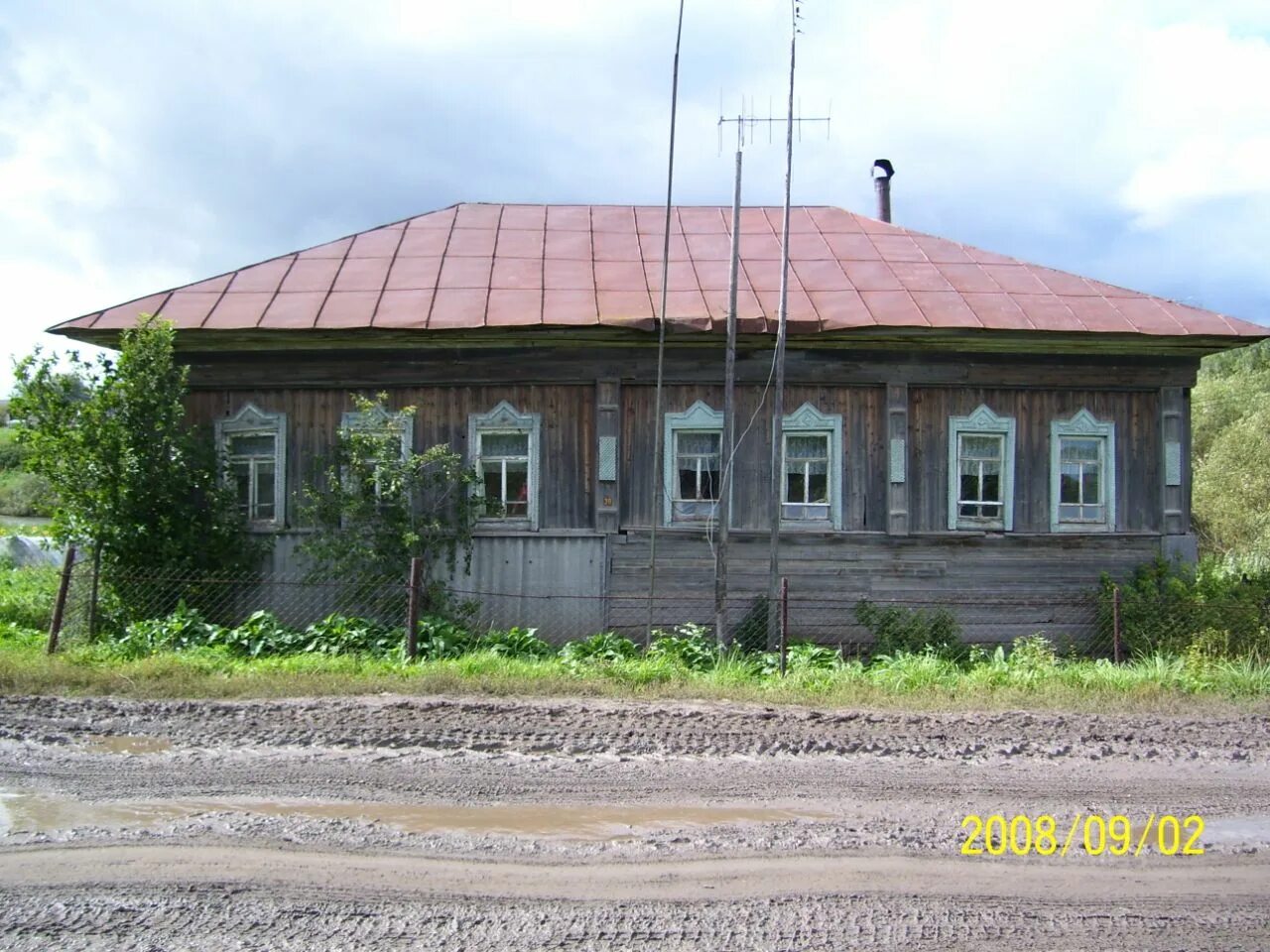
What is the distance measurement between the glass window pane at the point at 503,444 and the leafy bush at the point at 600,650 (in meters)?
2.50

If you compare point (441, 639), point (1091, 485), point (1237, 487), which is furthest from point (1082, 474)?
point (1237, 487)

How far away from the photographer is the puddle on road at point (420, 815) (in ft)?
15.5

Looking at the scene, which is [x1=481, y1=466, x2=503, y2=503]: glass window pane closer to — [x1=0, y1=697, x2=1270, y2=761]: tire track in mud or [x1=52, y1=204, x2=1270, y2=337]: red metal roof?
[x1=52, y1=204, x2=1270, y2=337]: red metal roof

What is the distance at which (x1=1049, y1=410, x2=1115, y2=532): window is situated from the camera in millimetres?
10977

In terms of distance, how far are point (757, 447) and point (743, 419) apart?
→ 368 millimetres

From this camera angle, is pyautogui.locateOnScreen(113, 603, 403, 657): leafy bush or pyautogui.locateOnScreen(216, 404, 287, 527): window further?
pyautogui.locateOnScreen(216, 404, 287, 527): window

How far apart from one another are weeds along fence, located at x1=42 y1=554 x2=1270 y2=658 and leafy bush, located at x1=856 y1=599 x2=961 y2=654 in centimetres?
1

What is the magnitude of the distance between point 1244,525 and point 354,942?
73.1ft

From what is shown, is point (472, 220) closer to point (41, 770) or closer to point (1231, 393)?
point (41, 770)

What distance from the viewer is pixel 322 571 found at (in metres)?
9.70

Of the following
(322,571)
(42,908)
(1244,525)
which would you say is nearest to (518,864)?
(42,908)

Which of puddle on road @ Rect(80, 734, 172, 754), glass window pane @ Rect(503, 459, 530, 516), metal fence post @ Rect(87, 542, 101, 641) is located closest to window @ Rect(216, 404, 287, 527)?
metal fence post @ Rect(87, 542, 101, 641)

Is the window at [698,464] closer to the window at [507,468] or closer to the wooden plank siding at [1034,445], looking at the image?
the window at [507,468]

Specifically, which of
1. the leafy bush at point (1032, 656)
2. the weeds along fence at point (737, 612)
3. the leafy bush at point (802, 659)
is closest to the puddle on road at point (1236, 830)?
the leafy bush at point (1032, 656)
